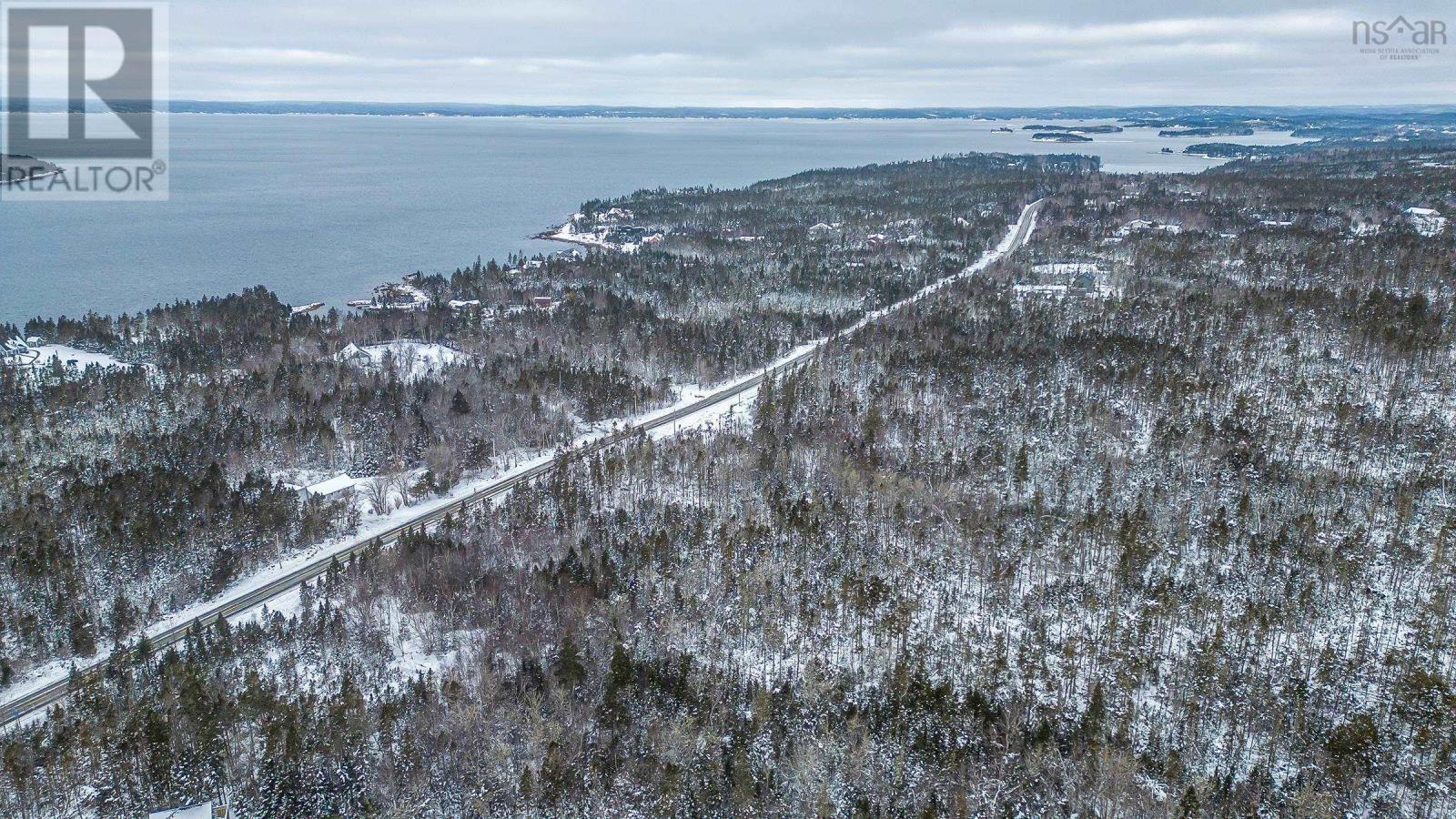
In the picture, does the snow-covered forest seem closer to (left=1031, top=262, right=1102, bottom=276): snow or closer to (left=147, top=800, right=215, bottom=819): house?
(left=147, top=800, right=215, bottom=819): house

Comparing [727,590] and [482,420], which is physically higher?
Answer: [482,420]

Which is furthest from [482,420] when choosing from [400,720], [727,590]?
[400,720]

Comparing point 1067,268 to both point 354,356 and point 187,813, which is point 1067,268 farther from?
point 187,813

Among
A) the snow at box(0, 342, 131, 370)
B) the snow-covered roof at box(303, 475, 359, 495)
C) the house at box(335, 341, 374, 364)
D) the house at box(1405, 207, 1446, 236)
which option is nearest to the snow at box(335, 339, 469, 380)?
the house at box(335, 341, 374, 364)

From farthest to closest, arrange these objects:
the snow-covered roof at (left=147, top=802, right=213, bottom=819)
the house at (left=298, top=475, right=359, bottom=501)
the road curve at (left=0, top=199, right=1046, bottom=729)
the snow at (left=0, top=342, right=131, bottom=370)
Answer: the snow at (left=0, top=342, right=131, bottom=370), the house at (left=298, top=475, right=359, bottom=501), the road curve at (left=0, top=199, right=1046, bottom=729), the snow-covered roof at (left=147, top=802, right=213, bottom=819)

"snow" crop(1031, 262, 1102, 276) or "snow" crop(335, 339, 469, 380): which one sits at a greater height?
"snow" crop(1031, 262, 1102, 276)

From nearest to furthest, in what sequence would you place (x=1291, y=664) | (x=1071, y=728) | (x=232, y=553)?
(x=1071, y=728) < (x=1291, y=664) < (x=232, y=553)

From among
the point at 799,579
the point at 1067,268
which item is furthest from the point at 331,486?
the point at 1067,268

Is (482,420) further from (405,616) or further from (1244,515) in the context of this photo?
(1244,515)
